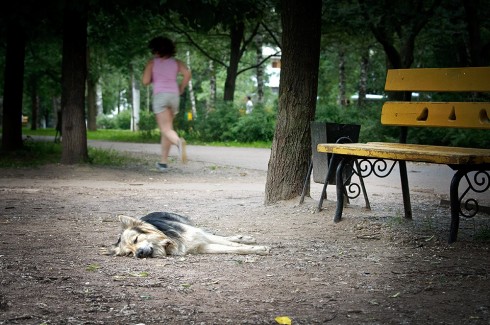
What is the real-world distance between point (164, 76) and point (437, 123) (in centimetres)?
369

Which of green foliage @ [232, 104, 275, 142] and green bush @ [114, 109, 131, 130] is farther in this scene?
green bush @ [114, 109, 131, 130]

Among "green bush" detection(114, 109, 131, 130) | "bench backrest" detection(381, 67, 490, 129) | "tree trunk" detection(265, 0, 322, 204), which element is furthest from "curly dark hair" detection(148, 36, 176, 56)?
"green bush" detection(114, 109, 131, 130)

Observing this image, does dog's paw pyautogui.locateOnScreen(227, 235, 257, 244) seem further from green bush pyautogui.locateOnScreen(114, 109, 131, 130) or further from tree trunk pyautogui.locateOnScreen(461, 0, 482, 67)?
green bush pyautogui.locateOnScreen(114, 109, 131, 130)

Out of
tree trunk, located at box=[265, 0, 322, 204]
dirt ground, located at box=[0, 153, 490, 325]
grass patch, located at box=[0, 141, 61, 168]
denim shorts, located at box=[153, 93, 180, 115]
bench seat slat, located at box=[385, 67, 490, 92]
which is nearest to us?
dirt ground, located at box=[0, 153, 490, 325]

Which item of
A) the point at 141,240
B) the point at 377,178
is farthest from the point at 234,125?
the point at 141,240

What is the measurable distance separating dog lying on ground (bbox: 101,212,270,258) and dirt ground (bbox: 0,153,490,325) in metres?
0.11

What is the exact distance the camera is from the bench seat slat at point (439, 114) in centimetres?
730

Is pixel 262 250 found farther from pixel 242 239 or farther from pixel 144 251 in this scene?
pixel 144 251

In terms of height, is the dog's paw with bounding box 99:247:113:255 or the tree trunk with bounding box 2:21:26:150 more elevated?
the tree trunk with bounding box 2:21:26:150

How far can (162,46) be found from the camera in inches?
387

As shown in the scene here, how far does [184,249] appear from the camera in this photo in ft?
21.2

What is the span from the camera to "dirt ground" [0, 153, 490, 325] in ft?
14.9

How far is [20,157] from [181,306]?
14.8 m

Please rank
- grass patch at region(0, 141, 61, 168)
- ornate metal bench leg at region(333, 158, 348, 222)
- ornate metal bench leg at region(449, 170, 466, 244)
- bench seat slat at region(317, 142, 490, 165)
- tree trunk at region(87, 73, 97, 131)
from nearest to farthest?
bench seat slat at region(317, 142, 490, 165), ornate metal bench leg at region(449, 170, 466, 244), ornate metal bench leg at region(333, 158, 348, 222), grass patch at region(0, 141, 61, 168), tree trunk at region(87, 73, 97, 131)
